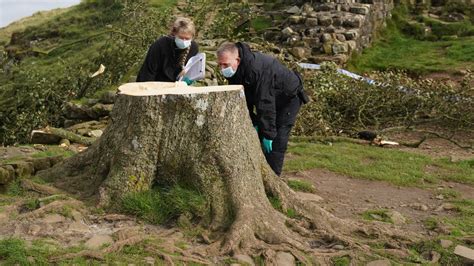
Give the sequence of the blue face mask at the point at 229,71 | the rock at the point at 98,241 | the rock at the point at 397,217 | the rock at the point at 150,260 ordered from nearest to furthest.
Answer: the rock at the point at 150,260 < the rock at the point at 98,241 < the blue face mask at the point at 229,71 < the rock at the point at 397,217

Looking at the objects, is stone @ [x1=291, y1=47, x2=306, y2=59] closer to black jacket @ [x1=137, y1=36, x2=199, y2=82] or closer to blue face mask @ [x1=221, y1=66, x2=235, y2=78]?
black jacket @ [x1=137, y1=36, x2=199, y2=82]

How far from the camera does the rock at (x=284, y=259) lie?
4.97m

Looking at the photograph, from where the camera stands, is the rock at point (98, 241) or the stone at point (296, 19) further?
the stone at point (296, 19)

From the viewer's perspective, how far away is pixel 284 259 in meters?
5.02

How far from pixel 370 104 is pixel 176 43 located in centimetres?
657

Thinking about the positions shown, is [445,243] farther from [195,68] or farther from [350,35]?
[350,35]

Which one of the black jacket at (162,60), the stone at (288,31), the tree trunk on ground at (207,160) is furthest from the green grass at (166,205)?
the stone at (288,31)

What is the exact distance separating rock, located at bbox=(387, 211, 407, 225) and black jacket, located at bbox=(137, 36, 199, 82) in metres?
2.75

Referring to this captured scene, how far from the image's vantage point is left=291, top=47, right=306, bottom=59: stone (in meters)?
15.6

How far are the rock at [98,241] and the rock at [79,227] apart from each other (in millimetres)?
213

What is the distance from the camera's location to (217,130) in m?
5.41

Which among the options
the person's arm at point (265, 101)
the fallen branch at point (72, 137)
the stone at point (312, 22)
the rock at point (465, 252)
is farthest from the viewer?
the stone at point (312, 22)

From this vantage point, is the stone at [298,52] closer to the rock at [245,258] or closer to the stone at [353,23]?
the stone at [353,23]

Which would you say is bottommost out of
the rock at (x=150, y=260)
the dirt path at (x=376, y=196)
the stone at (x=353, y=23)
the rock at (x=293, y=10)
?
the dirt path at (x=376, y=196)
